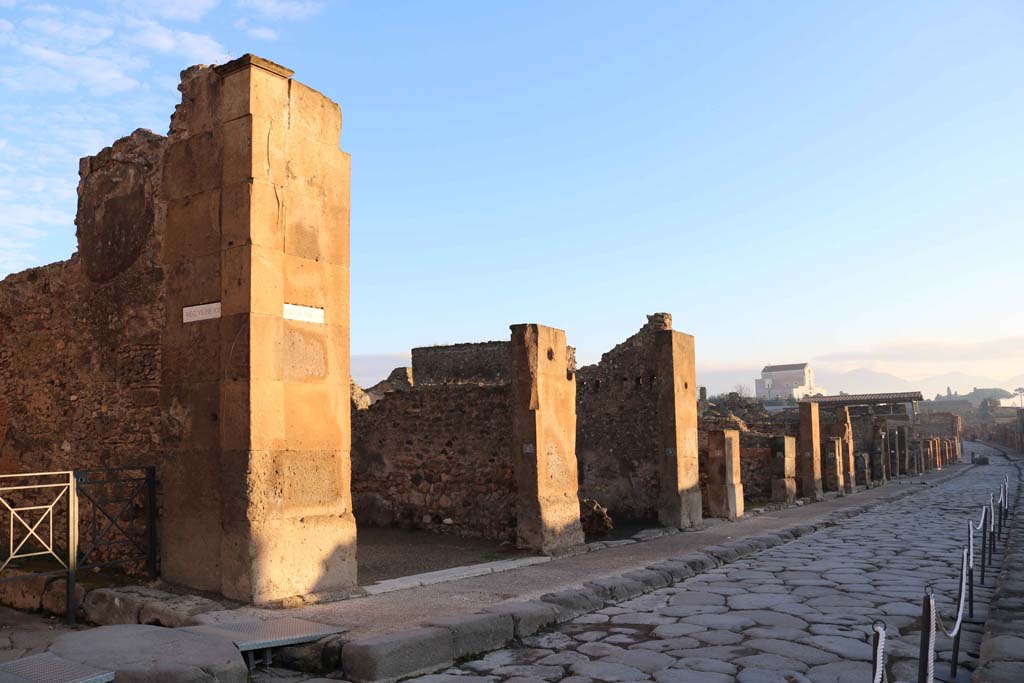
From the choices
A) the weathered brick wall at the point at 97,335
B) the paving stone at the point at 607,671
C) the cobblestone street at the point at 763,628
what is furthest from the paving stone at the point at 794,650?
the weathered brick wall at the point at 97,335

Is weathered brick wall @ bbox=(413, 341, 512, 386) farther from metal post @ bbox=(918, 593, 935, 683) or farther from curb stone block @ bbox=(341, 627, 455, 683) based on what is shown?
metal post @ bbox=(918, 593, 935, 683)

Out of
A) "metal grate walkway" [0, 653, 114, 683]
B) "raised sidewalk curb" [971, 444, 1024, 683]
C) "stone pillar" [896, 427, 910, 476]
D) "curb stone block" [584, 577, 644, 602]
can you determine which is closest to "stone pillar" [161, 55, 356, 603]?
"metal grate walkway" [0, 653, 114, 683]

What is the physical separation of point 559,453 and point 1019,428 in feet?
183

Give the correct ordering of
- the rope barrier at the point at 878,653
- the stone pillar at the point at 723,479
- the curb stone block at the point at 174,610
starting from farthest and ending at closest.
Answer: the stone pillar at the point at 723,479 < the curb stone block at the point at 174,610 < the rope barrier at the point at 878,653

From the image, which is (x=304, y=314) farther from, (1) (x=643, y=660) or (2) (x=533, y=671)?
(1) (x=643, y=660)

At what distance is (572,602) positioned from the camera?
6.50m

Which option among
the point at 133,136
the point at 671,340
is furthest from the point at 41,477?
the point at 671,340

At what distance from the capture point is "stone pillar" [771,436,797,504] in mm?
17641

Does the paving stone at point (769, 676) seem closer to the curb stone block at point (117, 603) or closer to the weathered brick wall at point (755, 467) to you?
the curb stone block at point (117, 603)

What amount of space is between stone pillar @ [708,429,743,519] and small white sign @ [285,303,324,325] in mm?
8802

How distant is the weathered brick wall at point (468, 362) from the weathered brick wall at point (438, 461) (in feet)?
51.1

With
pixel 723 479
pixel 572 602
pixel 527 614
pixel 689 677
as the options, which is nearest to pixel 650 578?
pixel 572 602

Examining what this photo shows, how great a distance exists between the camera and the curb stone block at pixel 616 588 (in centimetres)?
701

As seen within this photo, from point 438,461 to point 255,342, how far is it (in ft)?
17.9
